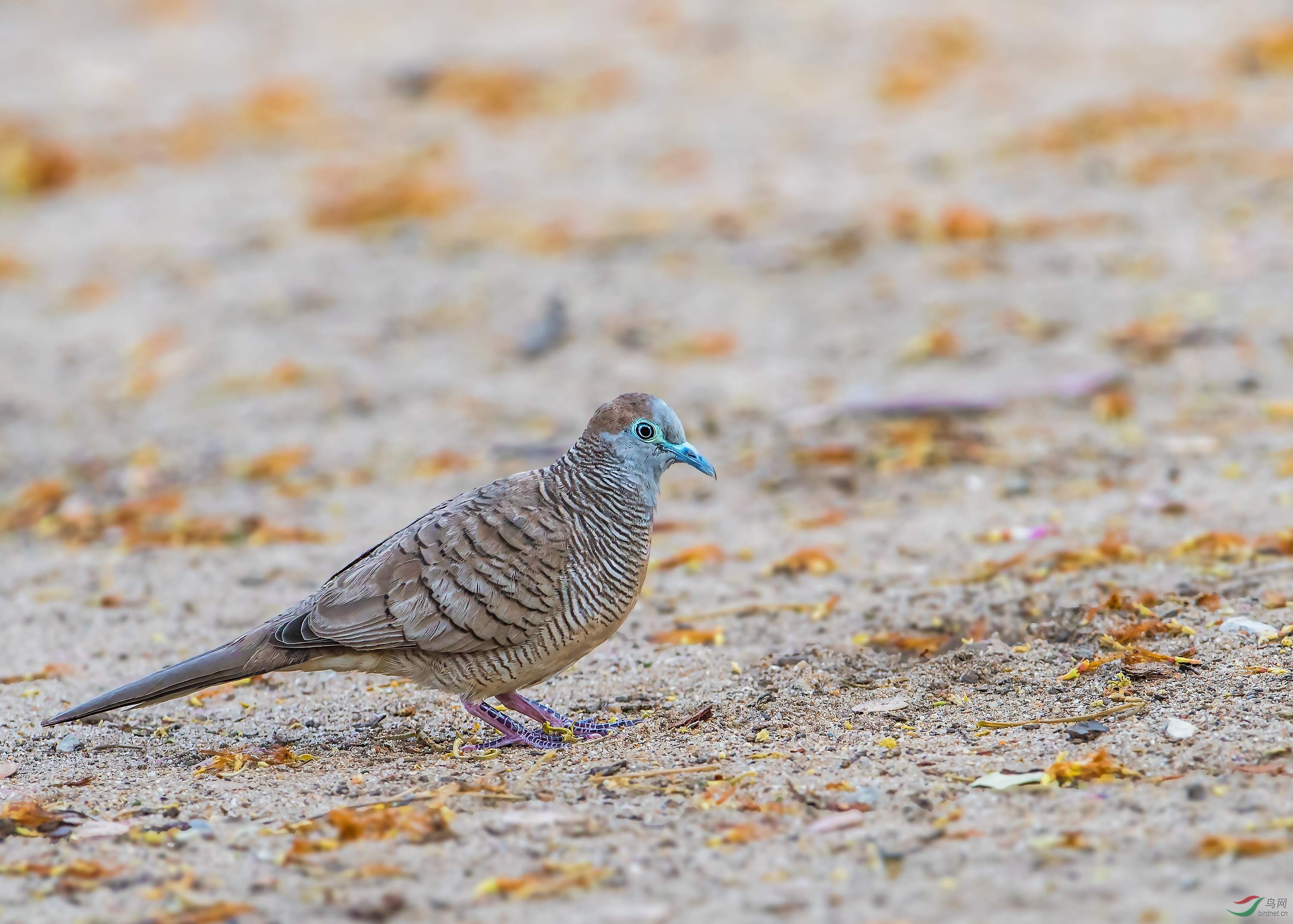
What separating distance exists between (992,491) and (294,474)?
3637mm

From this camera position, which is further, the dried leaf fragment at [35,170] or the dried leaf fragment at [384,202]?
the dried leaf fragment at [35,170]

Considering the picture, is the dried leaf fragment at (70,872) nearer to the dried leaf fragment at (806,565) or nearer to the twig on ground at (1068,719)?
the twig on ground at (1068,719)

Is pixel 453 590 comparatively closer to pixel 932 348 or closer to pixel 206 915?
pixel 206 915

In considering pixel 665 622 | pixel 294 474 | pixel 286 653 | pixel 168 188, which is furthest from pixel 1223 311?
pixel 168 188

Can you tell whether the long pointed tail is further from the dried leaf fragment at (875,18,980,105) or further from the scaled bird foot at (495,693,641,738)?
the dried leaf fragment at (875,18,980,105)

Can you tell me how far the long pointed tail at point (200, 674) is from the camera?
4516 mm

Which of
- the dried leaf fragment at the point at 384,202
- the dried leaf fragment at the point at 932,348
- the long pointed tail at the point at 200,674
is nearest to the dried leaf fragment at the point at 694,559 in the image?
the long pointed tail at the point at 200,674

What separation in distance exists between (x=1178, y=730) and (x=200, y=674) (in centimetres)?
283

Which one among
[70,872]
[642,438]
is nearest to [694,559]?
[642,438]

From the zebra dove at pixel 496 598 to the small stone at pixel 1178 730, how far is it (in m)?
1.57

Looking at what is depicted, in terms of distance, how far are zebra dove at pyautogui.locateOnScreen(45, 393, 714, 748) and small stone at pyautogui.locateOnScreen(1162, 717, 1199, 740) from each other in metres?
1.57

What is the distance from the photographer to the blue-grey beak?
4.78 meters

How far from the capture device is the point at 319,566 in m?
6.63

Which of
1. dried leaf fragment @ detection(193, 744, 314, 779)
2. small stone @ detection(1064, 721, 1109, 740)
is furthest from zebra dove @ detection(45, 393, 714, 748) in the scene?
small stone @ detection(1064, 721, 1109, 740)
